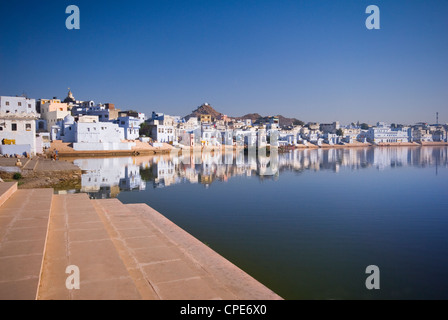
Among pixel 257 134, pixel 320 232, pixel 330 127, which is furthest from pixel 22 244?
pixel 330 127

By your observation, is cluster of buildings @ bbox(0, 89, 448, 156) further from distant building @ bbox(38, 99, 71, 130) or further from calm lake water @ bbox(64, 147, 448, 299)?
calm lake water @ bbox(64, 147, 448, 299)

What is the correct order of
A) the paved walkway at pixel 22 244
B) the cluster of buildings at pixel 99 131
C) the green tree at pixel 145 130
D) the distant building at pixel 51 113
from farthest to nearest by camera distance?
1. the green tree at pixel 145 130
2. the distant building at pixel 51 113
3. the cluster of buildings at pixel 99 131
4. the paved walkway at pixel 22 244

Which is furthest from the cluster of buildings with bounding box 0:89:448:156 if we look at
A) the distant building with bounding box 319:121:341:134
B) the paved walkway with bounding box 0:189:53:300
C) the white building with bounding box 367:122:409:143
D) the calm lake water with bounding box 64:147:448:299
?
the paved walkway with bounding box 0:189:53:300

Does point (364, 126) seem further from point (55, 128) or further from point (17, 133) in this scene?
point (17, 133)

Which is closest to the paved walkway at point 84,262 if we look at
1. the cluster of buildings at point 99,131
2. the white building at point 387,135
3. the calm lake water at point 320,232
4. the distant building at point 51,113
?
the calm lake water at point 320,232

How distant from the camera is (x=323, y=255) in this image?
20.9 feet

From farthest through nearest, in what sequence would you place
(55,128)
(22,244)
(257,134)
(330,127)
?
(330,127) < (257,134) < (55,128) < (22,244)

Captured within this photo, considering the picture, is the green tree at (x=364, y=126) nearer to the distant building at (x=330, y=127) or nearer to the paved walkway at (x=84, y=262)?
the distant building at (x=330, y=127)

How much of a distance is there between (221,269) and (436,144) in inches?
5048

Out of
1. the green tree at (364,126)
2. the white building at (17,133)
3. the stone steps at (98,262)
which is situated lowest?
the stone steps at (98,262)

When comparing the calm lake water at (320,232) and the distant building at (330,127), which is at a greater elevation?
the distant building at (330,127)

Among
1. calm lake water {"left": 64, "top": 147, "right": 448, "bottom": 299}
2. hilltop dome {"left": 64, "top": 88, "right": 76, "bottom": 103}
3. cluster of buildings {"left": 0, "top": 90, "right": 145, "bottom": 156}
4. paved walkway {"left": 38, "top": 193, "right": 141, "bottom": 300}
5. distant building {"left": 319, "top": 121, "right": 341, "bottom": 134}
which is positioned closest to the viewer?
paved walkway {"left": 38, "top": 193, "right": 141, "bottom": 300}
